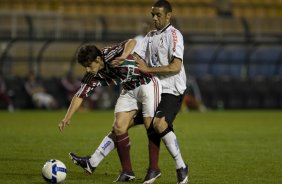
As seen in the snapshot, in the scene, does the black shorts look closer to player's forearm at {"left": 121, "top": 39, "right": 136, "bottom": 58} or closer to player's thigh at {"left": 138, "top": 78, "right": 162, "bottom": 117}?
player's thigh at {"left": 138, "top": 78, "right": 162, "bottom": 117}

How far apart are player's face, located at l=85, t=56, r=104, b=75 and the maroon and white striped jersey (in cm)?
8

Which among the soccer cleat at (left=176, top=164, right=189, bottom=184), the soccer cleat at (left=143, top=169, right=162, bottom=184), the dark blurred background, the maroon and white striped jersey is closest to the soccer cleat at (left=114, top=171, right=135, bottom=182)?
the soccer cleat at (left=143, top=169, right=162, bottom=184)

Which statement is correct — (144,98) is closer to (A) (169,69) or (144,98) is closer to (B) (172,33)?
(A) (169,69)

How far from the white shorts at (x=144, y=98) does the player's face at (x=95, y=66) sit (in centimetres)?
60

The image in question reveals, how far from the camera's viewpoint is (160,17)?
10734 millimetres

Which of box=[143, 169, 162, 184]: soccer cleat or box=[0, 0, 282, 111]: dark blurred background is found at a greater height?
box=[143, 169, 162, 184]: soccer cleat

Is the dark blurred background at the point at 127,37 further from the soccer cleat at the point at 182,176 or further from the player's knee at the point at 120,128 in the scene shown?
the soccer cleat at the point at 182,176

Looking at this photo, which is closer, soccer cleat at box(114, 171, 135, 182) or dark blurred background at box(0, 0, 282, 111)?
soccer cleat at box(114, 171, 135, 182)

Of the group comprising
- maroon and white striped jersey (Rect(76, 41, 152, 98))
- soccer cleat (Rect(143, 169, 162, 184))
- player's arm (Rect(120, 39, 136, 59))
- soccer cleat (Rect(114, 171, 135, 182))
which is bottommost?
soccer cleat (Rect(114, 171, 135, 182))

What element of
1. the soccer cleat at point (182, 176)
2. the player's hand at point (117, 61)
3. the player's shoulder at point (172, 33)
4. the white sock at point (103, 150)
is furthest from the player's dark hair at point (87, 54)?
the soccer cleat at point (182, 176)

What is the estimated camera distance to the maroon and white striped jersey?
35.3 feet

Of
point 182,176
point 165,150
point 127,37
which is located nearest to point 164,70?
point 182,176

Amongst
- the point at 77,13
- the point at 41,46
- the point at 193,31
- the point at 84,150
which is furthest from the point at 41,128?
the point at 77,13

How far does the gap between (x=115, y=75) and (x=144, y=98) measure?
45cm
